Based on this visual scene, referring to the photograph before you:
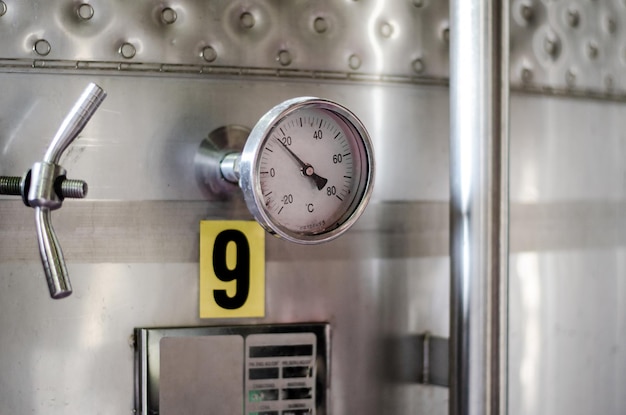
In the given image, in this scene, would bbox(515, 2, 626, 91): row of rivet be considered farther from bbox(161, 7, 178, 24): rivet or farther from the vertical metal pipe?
bbox(161, 7, 178, 24): rivet

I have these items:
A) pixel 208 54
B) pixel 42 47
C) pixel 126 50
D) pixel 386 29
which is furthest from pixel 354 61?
pixel 42 47

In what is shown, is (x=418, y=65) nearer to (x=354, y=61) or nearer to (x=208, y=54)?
(x=354, y=61)

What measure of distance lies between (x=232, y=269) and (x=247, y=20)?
1.09 ft

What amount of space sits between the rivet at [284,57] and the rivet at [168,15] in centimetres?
14

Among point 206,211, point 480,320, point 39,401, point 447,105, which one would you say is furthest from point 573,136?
point 39,401

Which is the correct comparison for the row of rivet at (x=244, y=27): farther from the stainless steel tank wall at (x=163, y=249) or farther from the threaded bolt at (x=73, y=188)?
the threaded bolt at (x=73, y=188)

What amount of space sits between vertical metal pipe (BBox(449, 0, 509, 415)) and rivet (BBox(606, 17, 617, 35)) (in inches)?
11.3

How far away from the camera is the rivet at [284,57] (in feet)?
3.19

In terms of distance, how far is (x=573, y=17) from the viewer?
112 cm

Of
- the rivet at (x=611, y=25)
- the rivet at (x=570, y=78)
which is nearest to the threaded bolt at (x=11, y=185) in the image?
the rivet at (x=570, y=78)

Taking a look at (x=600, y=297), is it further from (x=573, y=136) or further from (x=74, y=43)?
(x=74, y=43)

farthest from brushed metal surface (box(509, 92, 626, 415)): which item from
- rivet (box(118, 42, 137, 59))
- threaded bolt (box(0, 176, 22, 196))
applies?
threaded bolt (box(0, 176, 22, 196))

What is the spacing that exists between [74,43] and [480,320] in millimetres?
633

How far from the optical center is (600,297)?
3.77ft
